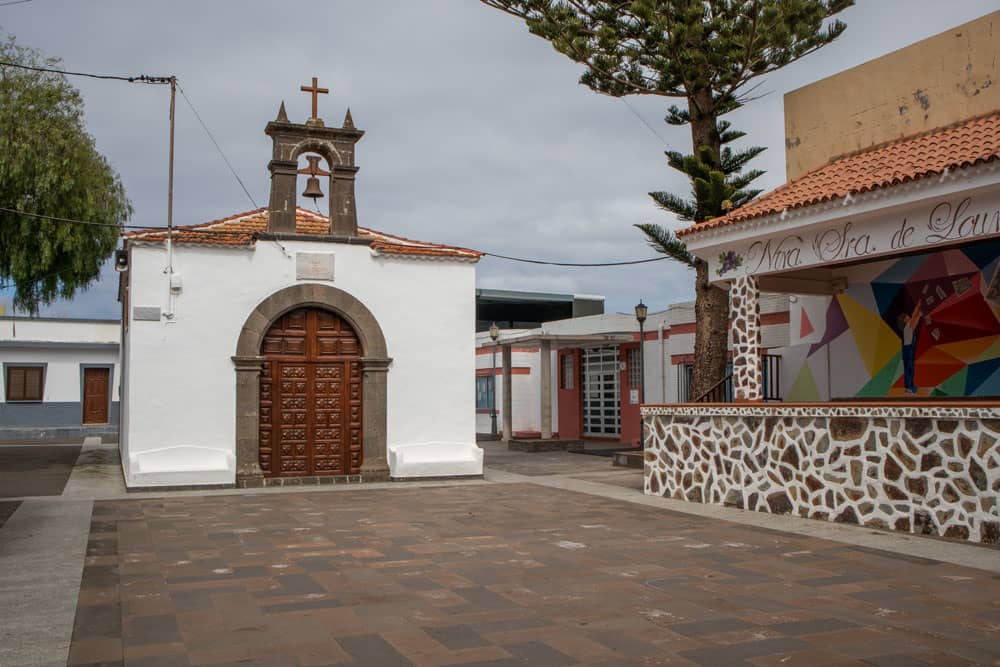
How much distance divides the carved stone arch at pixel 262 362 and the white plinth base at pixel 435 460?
21cm

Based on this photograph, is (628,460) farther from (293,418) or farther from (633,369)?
(293,418)

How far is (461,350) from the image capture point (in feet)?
46.3

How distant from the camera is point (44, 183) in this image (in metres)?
18.1

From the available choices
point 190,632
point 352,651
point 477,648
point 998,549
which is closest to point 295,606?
point 190,632

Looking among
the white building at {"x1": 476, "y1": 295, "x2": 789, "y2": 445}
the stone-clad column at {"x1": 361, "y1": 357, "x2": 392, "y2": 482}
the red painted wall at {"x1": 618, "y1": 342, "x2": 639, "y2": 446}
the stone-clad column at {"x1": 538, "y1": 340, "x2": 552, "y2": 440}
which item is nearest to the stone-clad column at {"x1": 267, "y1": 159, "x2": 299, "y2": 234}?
the stone-clad column at {"x1": 361, "y1": 357, "x2": 392, "y2": 482}

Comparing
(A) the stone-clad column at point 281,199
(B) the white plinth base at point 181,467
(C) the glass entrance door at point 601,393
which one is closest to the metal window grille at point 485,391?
(C) the glass entrance door at point 601,393

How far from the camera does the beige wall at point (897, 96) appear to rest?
1044 cm

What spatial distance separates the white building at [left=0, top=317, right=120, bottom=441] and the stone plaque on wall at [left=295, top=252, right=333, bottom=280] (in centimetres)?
1726

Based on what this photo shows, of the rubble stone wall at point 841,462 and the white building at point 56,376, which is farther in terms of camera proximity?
the white building at point 56,376

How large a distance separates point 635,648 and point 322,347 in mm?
9429

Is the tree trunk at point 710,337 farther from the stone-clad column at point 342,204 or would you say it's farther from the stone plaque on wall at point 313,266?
the stone plaque on wall at point 313,266

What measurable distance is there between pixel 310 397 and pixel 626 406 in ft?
34.1

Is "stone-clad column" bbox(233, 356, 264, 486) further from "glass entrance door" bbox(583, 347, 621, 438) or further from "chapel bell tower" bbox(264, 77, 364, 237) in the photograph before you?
"glass entrance door" bbox(583, 347, 621, 438)

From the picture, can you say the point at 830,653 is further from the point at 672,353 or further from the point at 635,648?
the point at 672,353
